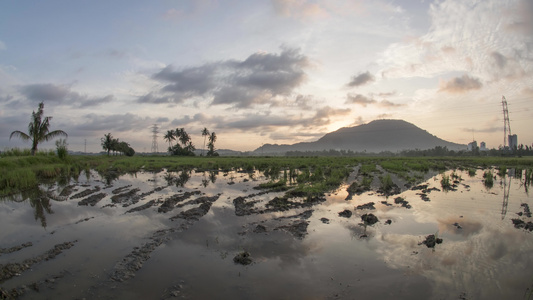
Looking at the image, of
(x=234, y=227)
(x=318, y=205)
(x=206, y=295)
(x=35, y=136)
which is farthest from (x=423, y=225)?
(x=35, y=136)

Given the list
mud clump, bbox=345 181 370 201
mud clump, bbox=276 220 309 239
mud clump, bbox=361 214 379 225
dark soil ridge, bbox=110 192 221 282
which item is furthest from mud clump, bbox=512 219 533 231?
dark soil ridge, bbox=110 192 221 282

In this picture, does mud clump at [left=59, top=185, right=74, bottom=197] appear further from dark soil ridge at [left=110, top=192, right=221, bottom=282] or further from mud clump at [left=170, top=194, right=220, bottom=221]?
dark soil ridge at [left=110, top=192, right=221, bottom=282]

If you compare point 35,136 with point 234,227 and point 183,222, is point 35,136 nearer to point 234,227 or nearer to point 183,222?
point 183,222

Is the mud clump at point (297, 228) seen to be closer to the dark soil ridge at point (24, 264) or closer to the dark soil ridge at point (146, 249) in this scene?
the dark soil ridge at point (146, 249)

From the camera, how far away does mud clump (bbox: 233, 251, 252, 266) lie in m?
6.38

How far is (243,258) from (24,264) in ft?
16.7

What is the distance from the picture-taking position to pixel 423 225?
9.66 metres

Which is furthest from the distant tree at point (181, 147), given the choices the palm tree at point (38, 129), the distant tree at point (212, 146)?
the palm tree at point (38, 129)

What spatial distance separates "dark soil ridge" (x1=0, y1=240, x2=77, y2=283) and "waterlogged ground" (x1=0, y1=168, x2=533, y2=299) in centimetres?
3

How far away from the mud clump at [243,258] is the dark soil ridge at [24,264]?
4.66 metres

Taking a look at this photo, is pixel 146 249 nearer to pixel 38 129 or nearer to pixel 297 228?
pixel 297 228

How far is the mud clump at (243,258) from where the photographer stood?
6.38m

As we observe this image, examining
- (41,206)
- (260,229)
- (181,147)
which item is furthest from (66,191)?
(181,147)

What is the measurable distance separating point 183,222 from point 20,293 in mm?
5097
